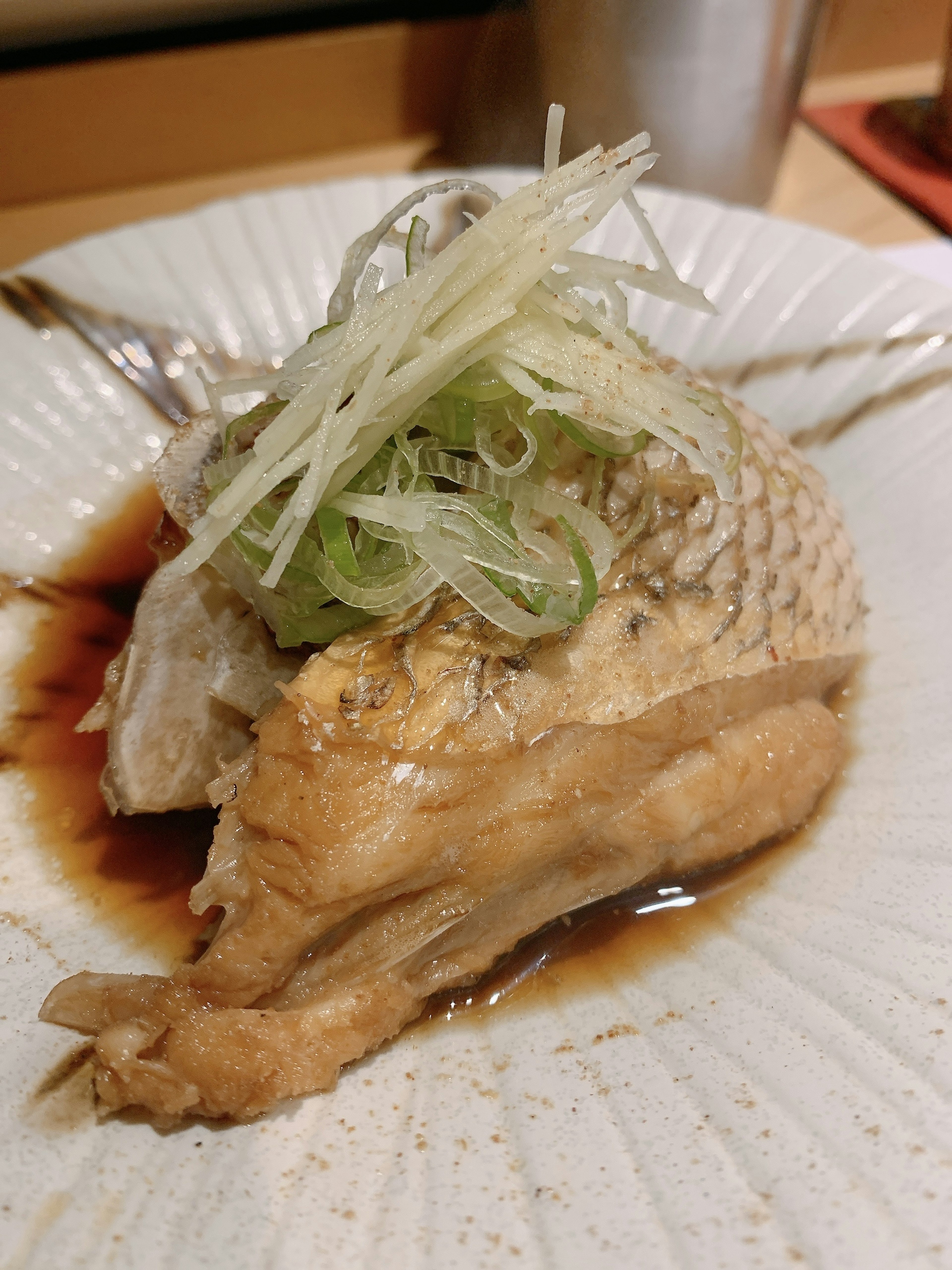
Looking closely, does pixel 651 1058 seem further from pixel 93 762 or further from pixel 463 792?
pixel 93 762

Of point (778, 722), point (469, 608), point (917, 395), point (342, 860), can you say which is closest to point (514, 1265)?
point (342, 860)

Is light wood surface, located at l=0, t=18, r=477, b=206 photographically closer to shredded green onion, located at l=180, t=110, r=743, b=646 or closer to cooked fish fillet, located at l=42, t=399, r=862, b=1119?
shredded green onion, located at l=180, t=110, r=743, b=646

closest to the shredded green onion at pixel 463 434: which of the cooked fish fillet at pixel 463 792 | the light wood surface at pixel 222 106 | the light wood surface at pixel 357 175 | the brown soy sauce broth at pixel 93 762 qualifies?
the cooked fish fillet at pixel 463 792

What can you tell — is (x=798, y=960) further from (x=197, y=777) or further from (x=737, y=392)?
(x=737, y=392)

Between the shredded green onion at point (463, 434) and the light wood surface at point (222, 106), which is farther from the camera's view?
the light wood surface at point (222, 106)

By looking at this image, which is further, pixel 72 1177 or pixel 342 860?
pixel 342 860

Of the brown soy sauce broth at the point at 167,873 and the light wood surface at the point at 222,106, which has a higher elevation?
the light wood surface at the point at 222,106

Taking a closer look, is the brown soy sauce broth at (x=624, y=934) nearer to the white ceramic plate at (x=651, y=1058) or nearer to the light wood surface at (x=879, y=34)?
the white ceramic plate at (x=651, y=1058)
